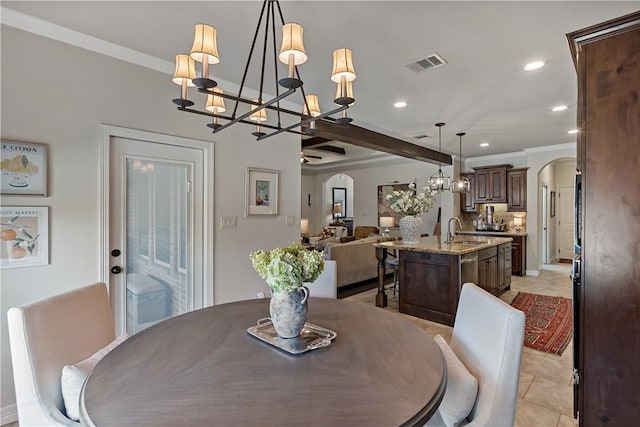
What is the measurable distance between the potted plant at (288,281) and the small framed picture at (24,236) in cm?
174

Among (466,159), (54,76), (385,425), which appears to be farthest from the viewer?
(466,159)

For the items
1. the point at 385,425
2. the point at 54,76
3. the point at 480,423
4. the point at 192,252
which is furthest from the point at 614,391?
the point at 54,76

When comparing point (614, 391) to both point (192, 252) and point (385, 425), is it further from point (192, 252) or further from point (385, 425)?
point (192, 252)

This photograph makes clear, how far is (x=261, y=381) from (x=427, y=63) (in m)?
2.78

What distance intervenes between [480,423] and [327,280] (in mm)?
1430

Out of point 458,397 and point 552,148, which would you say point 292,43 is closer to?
point 458,397

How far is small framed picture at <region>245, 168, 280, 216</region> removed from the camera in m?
3.30

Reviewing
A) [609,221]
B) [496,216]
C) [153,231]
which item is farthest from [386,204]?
[609,221]

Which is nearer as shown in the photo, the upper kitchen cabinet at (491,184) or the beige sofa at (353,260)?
the beige sofa at (353,260)

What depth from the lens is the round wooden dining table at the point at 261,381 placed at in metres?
0.87

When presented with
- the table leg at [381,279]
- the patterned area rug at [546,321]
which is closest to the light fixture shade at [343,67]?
the patterned area rug at [546,321]

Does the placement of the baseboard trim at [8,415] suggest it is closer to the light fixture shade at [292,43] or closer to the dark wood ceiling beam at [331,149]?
the light fixture shade at [292,43]

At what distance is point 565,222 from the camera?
8555mm

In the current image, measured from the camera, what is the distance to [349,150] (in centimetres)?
793
